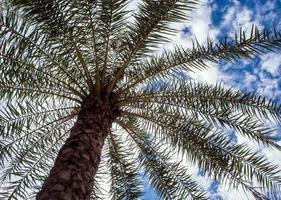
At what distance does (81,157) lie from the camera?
5297 millimetres

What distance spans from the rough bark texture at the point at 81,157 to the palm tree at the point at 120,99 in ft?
0.10

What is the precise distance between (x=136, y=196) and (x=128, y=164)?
26.4 inches

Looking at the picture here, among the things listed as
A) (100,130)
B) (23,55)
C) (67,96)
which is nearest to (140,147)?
(67,96)

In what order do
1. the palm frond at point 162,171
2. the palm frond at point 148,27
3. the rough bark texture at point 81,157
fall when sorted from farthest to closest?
the palm frond at point 162,171
the palm frond at point 148,27
the rough bark texture at point 81,157

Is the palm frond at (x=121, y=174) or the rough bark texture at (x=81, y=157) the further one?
the palm frond at (x=121, y=174)

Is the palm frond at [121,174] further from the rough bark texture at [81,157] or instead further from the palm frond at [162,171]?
the rough bark texture at [81,157]

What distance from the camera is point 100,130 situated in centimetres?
616

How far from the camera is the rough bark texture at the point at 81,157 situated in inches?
180

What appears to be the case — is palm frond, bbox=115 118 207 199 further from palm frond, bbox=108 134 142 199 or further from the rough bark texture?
the rough bark texture

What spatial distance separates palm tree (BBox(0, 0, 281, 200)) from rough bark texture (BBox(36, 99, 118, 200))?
0.10ft

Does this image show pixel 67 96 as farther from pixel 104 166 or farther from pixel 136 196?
pixel 136 196

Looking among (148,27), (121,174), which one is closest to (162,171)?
(121,174)

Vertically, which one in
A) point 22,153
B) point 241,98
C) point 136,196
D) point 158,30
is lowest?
point 136,196

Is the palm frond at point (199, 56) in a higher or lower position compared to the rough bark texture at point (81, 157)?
higher
